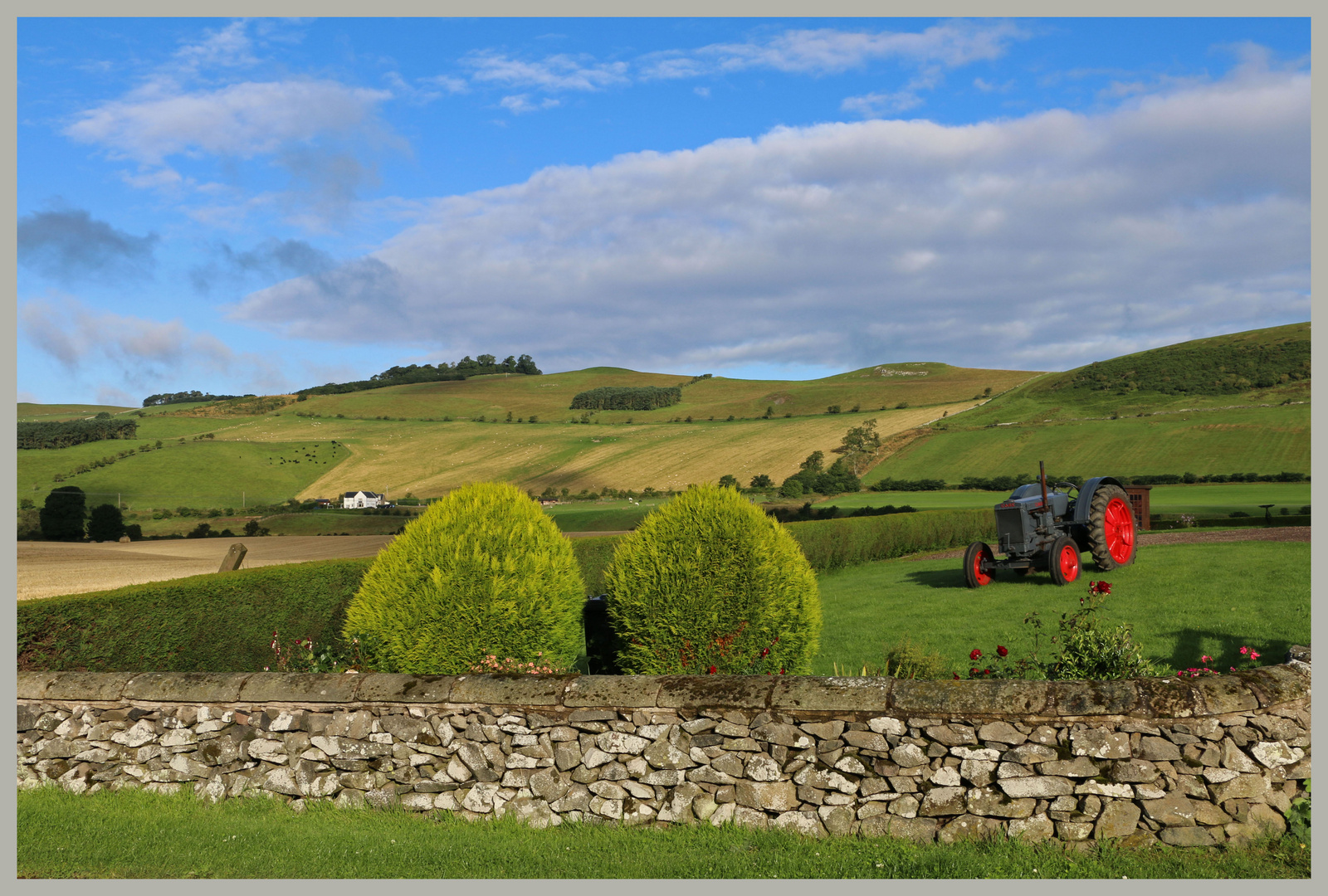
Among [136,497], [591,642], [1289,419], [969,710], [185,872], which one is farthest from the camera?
[136,497]

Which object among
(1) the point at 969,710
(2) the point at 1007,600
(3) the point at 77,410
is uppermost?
(3) the point at 77,410

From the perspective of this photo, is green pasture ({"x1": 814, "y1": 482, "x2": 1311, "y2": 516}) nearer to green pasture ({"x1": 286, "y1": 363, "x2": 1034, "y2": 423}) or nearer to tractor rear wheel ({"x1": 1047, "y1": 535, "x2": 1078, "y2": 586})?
tractor rear wheel ({"x1": 1047, "y1": 535, "x2": 1078, "y2": 586})

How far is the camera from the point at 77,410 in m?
96.1

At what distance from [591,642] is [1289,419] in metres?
52.3

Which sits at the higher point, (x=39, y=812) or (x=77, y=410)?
(x=77, y=410)

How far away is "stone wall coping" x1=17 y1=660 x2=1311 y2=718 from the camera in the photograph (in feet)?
14.5

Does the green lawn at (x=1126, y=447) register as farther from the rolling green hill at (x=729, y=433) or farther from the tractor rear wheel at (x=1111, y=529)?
the tractor rear wheel at (x=1111, y=529)

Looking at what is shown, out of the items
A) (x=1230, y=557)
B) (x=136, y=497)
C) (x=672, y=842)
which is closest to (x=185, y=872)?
(x=672, y=842)

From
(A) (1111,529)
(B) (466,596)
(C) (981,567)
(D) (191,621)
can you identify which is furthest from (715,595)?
(A) (1111,529)

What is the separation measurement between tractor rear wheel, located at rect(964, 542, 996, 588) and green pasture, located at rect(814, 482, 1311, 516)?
12542 millimetres

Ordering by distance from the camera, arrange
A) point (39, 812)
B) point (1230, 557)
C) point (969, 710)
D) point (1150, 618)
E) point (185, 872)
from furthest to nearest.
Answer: point (1230, 557)
point (1150, 618)
point (39, 812)
point (969, 710)
point (185, 872)

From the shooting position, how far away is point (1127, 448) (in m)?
45.0

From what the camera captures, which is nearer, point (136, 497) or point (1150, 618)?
point (1150, 618)

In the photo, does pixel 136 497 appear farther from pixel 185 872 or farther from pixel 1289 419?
pixel 1289 419
